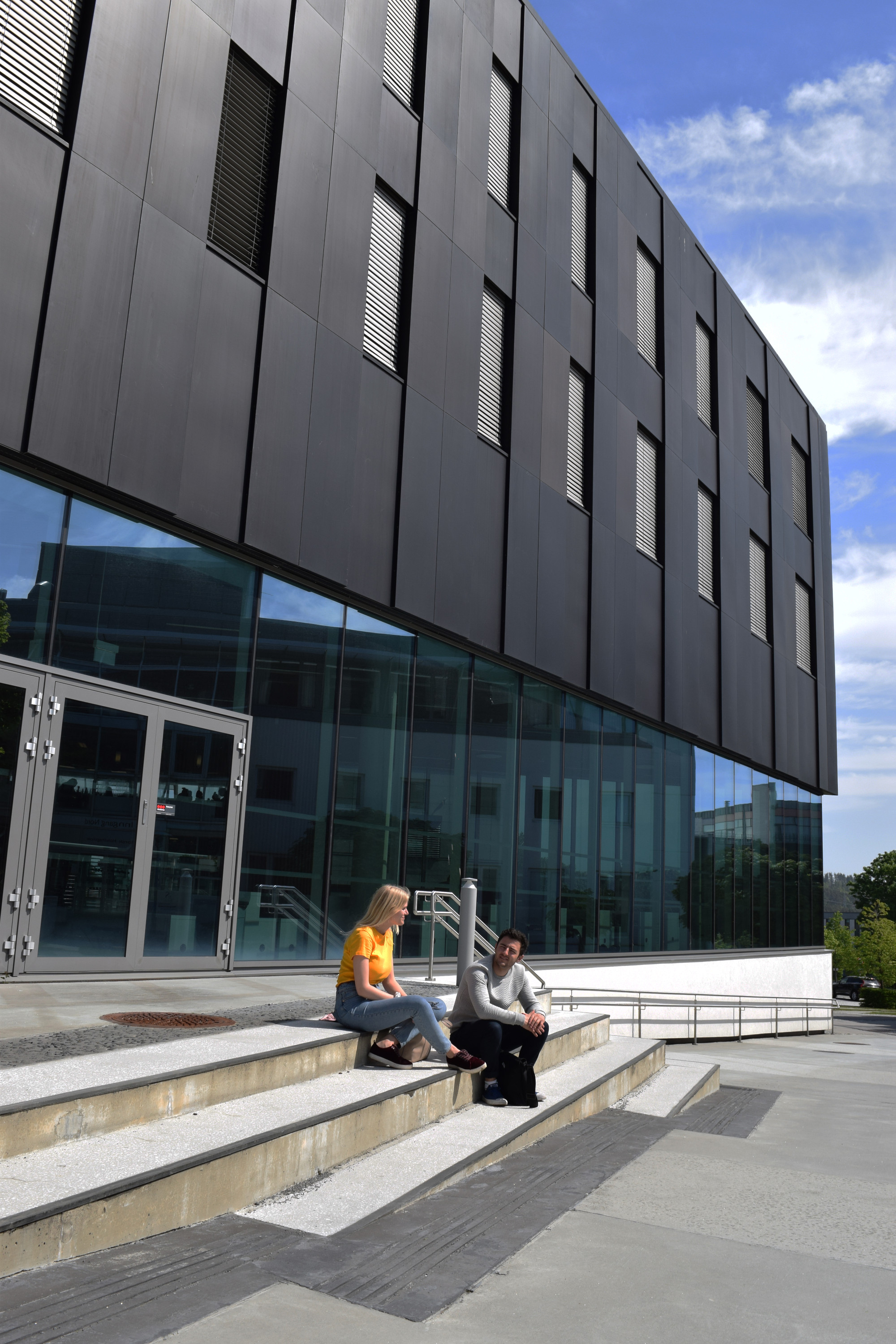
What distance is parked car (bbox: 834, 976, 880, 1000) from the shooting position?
82438 mm

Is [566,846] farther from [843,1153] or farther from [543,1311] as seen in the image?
[543,1311]

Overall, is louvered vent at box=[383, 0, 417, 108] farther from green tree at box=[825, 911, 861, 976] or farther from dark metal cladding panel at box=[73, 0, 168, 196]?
green tree at box=[825, 911, 861, 976]

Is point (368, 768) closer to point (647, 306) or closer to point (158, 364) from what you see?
point (158, 364)

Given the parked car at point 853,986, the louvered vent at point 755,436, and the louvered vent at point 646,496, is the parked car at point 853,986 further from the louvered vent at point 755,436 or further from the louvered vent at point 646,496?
the louvered vent at point 646,496

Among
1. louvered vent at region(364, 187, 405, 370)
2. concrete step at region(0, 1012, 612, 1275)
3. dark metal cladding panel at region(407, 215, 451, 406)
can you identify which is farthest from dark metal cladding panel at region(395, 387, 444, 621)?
concrete step at region(0, 1012, 612, 1275)

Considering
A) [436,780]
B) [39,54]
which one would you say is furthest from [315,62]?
[436,780]

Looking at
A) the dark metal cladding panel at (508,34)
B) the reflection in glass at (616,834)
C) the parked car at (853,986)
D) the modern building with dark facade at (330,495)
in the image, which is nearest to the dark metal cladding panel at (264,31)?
the modern building with dark facade at (330,495)

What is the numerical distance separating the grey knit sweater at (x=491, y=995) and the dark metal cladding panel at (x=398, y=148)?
11266 mm

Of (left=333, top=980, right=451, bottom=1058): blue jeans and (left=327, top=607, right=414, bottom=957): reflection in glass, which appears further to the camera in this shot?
(left=327, top=607, right=414, bottom=957): reflection in glass

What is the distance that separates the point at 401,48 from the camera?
1494 cm

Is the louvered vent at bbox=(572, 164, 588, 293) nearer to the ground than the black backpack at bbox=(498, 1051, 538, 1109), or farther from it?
farther from it

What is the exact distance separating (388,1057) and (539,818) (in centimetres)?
1031

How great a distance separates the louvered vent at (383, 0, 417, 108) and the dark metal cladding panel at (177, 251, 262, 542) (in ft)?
16.5

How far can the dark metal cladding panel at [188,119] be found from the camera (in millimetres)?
10898
